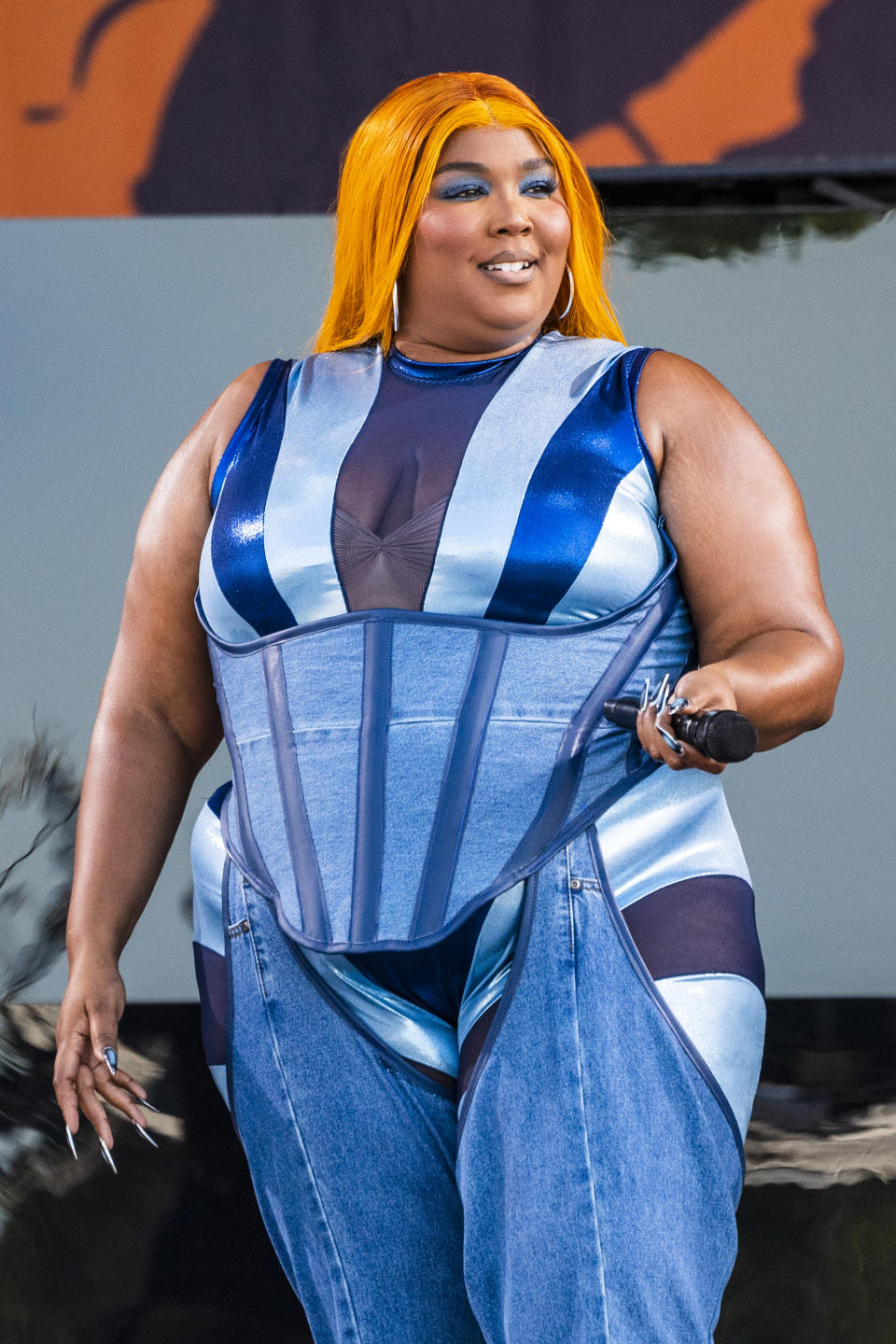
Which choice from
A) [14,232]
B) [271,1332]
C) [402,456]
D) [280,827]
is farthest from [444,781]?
[14,232]

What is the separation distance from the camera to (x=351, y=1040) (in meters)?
1.09

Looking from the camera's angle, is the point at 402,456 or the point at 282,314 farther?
the point at 282,314

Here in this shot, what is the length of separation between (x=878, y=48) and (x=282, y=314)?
85 cm

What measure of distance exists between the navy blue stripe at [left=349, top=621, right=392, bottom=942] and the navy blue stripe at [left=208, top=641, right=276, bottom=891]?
0.08m

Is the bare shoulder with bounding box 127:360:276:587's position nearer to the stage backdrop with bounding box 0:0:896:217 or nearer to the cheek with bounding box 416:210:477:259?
the cheek with bounding box 416:210:477:259

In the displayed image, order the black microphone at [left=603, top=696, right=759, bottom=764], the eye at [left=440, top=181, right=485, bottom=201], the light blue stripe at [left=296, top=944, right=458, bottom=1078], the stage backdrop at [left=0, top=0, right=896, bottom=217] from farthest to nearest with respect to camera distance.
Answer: the stage backdrop at [left=0, top=0, right=896, bottom=217]
the eye at [left=440, top=181, right=485, bottom=201]
the light blue stripe at [left=296, top=944, right=458, bottom=1078]
the black microphone at [left=603, top=696, right=759, bottom=764]

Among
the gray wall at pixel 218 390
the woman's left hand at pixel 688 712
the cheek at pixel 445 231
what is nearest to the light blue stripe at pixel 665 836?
the woman's left hand at pixel 688 712

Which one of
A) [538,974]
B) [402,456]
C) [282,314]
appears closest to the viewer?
[538,974]

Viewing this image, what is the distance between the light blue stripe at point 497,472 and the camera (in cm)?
108

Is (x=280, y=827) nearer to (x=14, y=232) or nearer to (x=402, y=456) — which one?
(x=402, y=456)

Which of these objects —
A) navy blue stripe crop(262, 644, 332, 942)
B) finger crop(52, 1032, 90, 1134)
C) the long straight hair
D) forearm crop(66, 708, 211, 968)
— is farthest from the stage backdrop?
finger crop(52, 1032, 90, 1134)

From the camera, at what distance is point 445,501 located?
110cm

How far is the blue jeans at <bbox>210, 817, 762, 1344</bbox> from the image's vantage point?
992 mm

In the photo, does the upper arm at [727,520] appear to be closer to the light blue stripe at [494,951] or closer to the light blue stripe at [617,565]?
the light blue stripe at [617,565]
